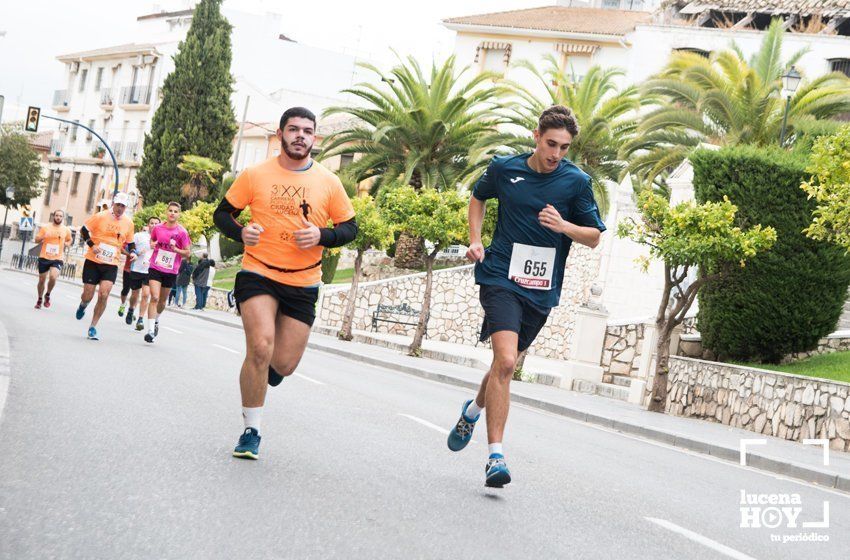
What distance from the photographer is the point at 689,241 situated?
17828 millimetres

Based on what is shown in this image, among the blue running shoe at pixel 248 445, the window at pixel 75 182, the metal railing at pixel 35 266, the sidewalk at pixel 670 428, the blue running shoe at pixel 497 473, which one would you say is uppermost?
the window at pixel 75 182

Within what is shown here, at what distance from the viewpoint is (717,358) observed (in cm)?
2034

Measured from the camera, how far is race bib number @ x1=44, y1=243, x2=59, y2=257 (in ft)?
72.9

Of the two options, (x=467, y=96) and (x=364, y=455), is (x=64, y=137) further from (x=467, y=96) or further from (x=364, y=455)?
(x=364, y=455)

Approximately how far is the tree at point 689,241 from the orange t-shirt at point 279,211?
11.2 m

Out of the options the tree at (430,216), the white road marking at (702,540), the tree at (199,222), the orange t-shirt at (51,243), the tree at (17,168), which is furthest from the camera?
the tree at (17,168)

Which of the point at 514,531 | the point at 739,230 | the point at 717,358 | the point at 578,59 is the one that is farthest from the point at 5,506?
the point at 578,59

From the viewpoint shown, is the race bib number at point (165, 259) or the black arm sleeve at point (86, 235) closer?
the black arm sleeve at point (86, 235)

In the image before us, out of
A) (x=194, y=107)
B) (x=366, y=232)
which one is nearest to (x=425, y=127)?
(x=366, y=232)

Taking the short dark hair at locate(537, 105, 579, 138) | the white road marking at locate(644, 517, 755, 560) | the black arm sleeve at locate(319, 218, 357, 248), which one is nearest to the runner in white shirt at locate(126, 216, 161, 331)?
the black arm sleeve at locate(319, 218, 357, 248)

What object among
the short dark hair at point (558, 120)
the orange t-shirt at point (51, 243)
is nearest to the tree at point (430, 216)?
the orange t-shirt at point (51, 243)

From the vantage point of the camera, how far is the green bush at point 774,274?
Answer: 19.0 metres

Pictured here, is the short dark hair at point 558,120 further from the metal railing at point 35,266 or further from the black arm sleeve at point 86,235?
the metal railing at point 35,266

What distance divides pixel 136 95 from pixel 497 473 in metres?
76.9
